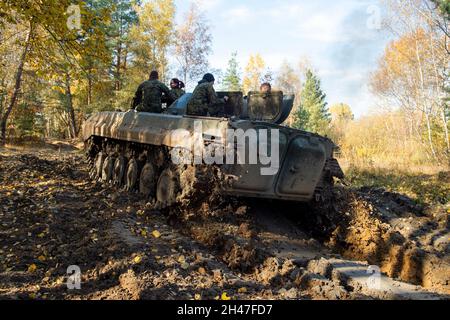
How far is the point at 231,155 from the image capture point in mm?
6277

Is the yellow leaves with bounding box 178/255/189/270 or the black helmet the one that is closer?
the yellow leaves with bounding box 178/255/189/270

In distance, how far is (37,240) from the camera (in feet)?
18.6

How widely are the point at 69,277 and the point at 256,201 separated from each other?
4.13 meters

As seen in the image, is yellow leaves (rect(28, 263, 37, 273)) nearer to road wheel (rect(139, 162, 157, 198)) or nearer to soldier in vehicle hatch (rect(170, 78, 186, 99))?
road wheel (rect(139, 162, 157, 198))

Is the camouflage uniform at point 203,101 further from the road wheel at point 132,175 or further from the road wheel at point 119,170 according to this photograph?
the road wheel at point 119,170

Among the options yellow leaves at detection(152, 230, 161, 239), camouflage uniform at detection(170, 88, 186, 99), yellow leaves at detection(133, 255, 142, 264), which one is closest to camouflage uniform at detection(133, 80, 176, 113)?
camouflage uniform at detection(170, 88, 186, 99)

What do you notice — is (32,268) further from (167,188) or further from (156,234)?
(167,188)

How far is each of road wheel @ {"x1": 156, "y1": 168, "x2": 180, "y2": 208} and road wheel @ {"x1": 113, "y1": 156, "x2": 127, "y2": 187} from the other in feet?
6.70

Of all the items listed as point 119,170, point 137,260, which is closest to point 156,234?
point 137,260

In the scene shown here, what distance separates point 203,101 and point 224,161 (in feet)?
6.26

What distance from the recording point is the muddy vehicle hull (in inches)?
252

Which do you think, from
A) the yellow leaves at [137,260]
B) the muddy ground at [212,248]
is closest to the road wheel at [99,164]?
the muddy ground at [212,248]

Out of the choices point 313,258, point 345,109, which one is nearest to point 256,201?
point 313,258

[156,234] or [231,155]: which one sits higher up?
[231,155]
